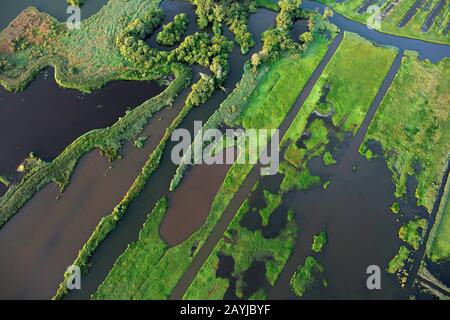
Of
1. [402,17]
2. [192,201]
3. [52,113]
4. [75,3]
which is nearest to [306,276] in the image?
[192,201]

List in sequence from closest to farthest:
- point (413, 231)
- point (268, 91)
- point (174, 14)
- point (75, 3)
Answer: point (413, 231) < point (268, 91) < point (75, 3) < point (174, 14)

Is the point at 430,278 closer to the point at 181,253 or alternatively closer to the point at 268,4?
the point at 181,253

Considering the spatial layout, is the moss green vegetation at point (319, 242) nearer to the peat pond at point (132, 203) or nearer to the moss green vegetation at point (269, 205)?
the peat pond at point (132, 203)

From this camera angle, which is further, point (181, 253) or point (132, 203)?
point (132, 203)

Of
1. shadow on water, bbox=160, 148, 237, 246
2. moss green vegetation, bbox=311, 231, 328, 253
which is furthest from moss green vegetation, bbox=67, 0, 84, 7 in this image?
moss green vegetation, bbox=311, 231, 328, 253

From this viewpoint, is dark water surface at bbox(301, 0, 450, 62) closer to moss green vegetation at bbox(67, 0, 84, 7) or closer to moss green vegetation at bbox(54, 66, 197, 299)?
moss green vegetation at bbox(54, 66, 197, 299)

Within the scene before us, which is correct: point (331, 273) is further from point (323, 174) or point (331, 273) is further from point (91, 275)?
point (91, 275)

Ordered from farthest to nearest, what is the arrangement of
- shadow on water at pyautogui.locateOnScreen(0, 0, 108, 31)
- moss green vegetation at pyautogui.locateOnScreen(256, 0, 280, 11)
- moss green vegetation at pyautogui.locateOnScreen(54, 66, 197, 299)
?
moss green vegetation at pyautogui.locateOnScreen(256, 0, 280, 11), shadow on water at pyautogui.locateOnScreen(0, 0, 108, 31), moss green vegetation at pyautogui.locateOnScreen(54, 66, 197, 299)
